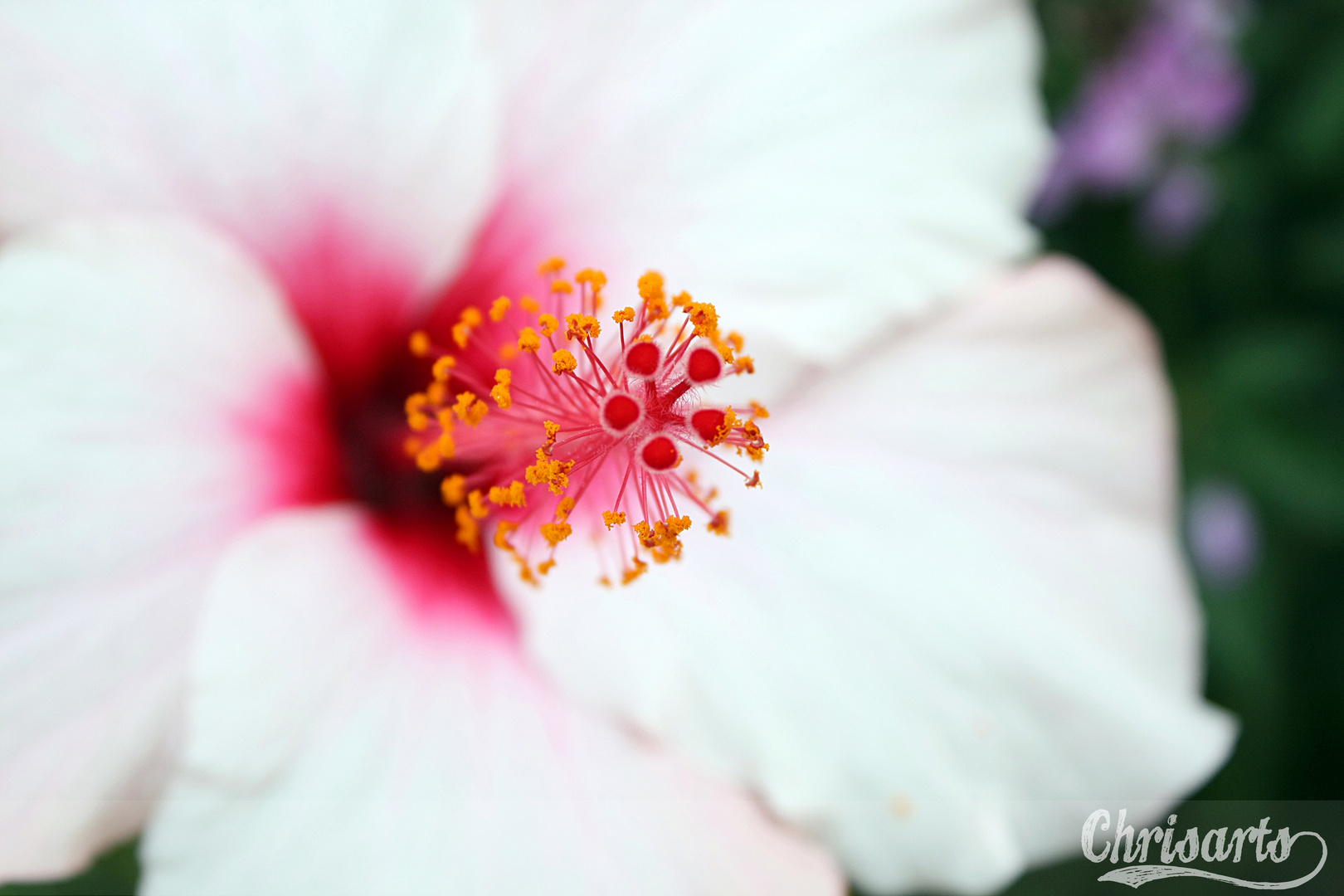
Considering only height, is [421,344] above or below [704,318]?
above

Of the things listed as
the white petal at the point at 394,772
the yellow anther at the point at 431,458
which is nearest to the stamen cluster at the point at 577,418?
the yellow anther at the point at 431,458

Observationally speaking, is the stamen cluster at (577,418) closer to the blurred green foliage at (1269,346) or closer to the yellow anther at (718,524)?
the yellow anther at (718,524)

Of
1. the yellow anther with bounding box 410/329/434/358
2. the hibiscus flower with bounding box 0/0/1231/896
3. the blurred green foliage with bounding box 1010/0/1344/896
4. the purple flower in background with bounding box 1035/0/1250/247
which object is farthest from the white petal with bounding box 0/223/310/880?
the purple flower in background with bounding box 1035/0/1250/247

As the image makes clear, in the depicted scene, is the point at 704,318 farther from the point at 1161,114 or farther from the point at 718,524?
the point at 1161,114

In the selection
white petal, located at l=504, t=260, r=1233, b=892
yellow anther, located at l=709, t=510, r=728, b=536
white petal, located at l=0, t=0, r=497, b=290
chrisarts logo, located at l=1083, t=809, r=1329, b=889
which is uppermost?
white petal, located at l=0, t=0, r=497, b=290

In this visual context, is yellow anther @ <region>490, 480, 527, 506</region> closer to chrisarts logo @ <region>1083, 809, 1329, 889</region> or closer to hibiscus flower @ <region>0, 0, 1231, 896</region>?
hibiscus flower @ <region>0, 0, 1231, 896</region>

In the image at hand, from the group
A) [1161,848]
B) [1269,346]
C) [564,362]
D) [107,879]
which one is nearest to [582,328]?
[564,362]

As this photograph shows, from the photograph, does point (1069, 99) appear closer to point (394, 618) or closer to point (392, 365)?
point (392, 365)
